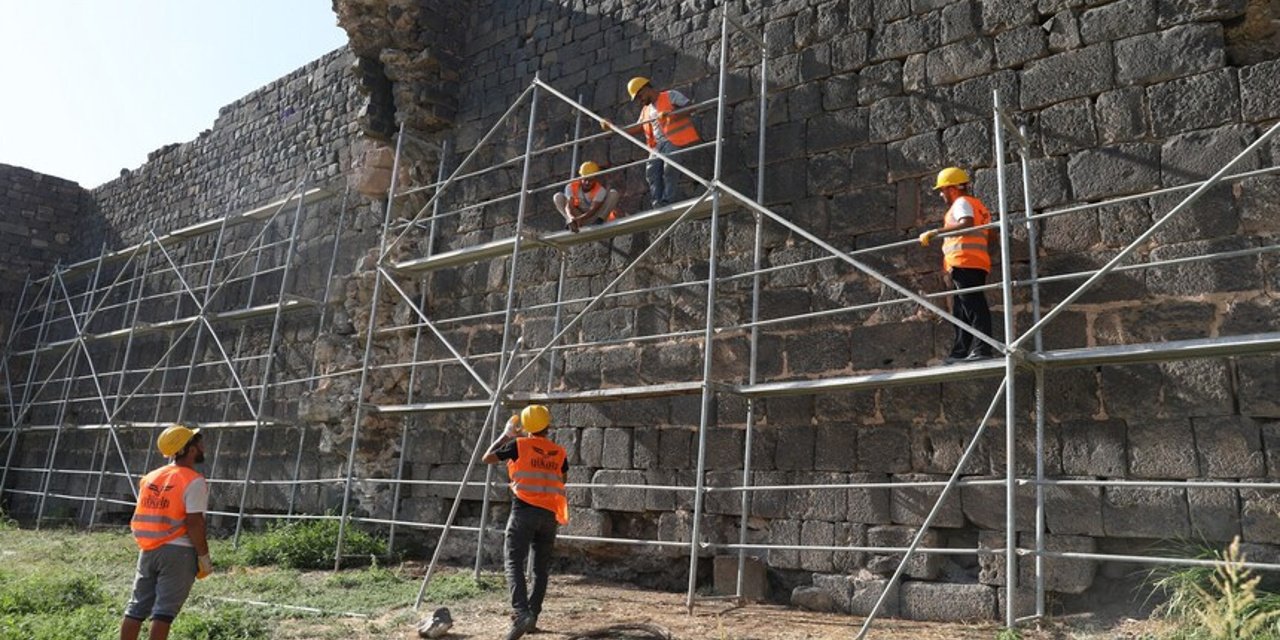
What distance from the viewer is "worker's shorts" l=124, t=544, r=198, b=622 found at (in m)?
4.39

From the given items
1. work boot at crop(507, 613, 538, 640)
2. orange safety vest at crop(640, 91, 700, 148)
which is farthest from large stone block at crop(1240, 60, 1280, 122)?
work boot at crop(507, 613, 538, 640)

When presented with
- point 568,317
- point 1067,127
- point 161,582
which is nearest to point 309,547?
point 568,317

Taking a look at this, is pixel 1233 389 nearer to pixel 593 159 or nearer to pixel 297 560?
pixel 593 159

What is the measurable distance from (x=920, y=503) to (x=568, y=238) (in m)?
3.12

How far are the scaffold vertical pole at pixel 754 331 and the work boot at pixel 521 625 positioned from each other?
1.31 meters

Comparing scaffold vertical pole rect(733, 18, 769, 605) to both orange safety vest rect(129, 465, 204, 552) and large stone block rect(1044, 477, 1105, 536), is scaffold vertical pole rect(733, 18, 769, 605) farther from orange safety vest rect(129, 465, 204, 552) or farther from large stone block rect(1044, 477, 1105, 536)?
orange safety vest rect(129, 465, 204, 552)

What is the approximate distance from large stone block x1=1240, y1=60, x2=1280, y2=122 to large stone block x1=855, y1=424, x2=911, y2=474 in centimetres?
234

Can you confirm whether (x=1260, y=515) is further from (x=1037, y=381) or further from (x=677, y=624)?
(x=677, y=624)

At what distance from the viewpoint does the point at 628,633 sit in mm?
4742

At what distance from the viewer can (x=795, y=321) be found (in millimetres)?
6133

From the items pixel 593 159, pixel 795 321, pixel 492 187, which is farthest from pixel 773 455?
pixel 492 187

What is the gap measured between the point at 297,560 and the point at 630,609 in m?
3.16

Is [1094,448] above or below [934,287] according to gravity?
below

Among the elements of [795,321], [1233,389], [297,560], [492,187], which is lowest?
[297,560]
